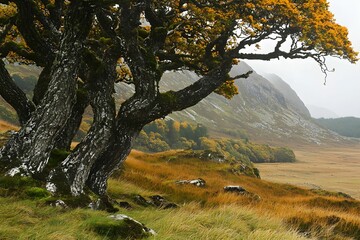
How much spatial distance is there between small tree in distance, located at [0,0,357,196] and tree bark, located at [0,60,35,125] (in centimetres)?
3

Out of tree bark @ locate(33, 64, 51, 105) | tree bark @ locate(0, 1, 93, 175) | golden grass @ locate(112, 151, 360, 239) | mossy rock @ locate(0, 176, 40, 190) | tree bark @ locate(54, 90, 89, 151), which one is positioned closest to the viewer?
mossy rock @ locate(0, 176, 40, 190)

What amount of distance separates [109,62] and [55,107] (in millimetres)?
2578

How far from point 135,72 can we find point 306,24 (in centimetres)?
622

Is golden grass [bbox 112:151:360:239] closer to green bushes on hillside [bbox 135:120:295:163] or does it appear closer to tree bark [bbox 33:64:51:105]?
tree bark [bbox 33:64:51:105]

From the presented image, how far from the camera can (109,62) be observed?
39.3 feet

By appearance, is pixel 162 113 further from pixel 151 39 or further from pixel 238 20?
pixel 238 20

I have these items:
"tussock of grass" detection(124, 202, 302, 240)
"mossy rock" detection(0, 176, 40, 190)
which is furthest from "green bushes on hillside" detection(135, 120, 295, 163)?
"mossy rock" detection(0, 176, 40, 190)

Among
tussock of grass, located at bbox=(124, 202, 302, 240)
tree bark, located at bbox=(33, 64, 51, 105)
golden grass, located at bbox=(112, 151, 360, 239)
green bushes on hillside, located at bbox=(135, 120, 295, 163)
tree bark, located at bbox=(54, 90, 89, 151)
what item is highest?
tree bark, located at bbox=(33, 64, 51, 105)

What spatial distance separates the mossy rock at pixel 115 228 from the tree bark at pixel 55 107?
334 cm

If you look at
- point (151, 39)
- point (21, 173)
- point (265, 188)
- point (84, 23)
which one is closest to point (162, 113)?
point (151, 39)

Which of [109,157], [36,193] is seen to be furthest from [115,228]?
[109,157]

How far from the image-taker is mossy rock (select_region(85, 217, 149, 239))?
7.42 m

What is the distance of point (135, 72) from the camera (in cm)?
1158

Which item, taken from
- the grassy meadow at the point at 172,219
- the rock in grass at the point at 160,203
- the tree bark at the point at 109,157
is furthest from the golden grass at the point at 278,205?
the tree bark at the point at 109,157
